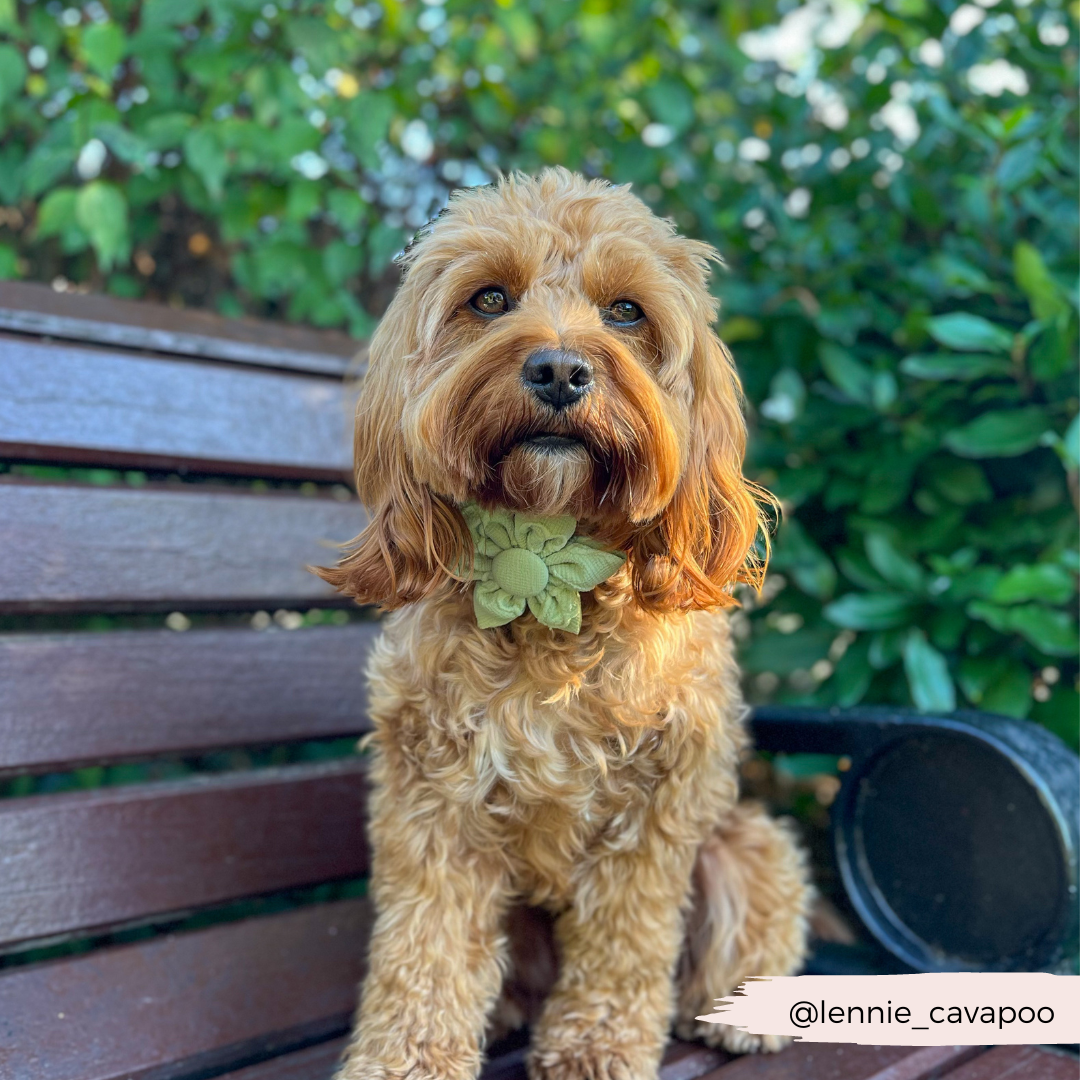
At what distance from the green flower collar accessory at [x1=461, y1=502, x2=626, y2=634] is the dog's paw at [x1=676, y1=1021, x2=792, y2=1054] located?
740 mm

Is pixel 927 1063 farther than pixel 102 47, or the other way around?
pixel 102 47

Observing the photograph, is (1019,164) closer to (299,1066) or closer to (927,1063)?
(927,1063)

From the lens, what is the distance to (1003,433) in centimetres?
212

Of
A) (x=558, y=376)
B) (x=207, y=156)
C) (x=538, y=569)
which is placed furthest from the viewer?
(x=207, y=156)

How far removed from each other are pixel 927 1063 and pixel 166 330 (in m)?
1.76

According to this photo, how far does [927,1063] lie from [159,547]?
4.90 feet

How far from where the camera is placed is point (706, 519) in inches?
55.3

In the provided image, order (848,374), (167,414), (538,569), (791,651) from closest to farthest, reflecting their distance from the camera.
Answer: (538,569) < (167,414) < (848,374) < (791,651)

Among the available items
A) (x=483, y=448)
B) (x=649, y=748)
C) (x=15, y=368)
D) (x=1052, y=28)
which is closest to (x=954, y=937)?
(x=649, y=748)

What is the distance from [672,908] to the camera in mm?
1559

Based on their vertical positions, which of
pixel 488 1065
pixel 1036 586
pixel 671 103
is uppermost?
pixel 671 103

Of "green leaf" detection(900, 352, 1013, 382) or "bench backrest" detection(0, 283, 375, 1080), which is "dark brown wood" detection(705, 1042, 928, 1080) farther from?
"green leaf" detection(900, 352, 1013, 382)

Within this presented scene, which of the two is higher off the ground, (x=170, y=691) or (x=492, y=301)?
(x=492, y=301)

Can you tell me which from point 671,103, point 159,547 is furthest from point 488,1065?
point 671,103
